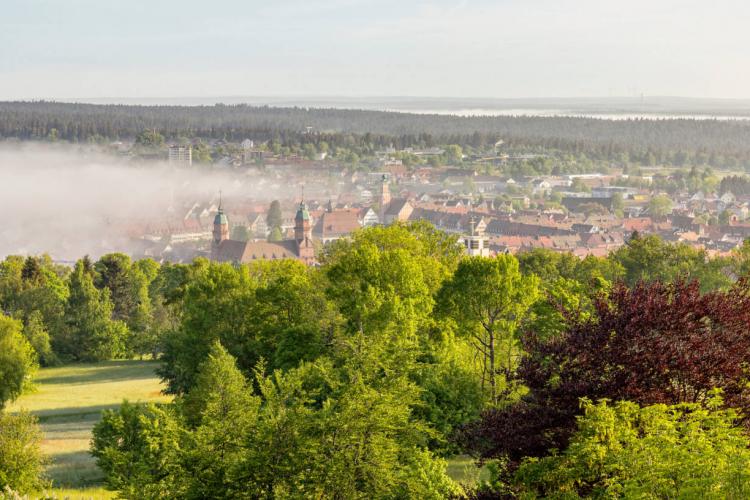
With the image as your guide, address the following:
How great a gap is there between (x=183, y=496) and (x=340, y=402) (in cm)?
415

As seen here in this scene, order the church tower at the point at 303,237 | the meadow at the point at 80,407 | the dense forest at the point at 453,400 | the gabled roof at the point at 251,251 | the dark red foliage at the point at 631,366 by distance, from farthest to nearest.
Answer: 1. the church tower at the point at 303,237
2. the gabled roof at the point at 251,251
3. the meadow at the point at 80,407
4. the dark red foliage at the point at 631,366
5. the dense forest at the point at 453,400

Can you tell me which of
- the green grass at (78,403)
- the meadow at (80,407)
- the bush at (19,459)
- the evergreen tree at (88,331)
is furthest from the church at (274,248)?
the bush at (19,459)

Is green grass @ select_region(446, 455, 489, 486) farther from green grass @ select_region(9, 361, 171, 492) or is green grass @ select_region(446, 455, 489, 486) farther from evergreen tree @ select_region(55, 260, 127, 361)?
evergreen tree @ select_region(55, 260, 127, 361)

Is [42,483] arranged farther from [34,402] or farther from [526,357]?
[34,402]

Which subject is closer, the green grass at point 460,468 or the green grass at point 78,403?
the green grass at point 460,468

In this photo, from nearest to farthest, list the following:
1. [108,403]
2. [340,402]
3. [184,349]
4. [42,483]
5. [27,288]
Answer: [340,402] → [42,483] → [184,349] → [108,403] → [27,288]

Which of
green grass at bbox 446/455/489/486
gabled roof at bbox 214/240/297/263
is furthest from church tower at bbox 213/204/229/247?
green grass at bbox 446/455/489/486

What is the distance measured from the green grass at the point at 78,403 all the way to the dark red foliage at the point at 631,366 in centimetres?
2063

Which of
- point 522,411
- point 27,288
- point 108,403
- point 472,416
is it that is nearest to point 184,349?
point 108,403

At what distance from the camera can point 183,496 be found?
23.0 metres

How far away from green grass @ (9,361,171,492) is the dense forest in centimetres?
509

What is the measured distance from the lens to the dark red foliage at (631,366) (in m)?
21.5

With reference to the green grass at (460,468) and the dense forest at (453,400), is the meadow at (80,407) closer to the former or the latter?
the green grass at (460,468)

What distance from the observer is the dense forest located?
19.7 meters
